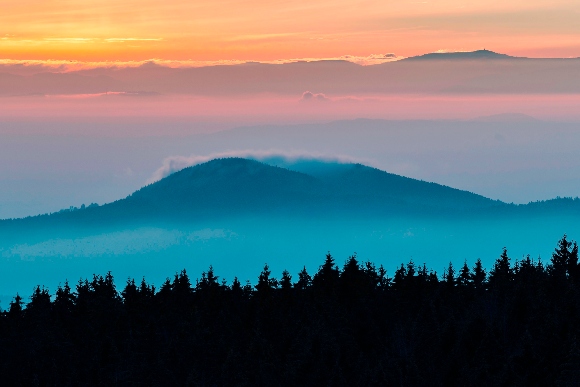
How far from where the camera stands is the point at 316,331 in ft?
283

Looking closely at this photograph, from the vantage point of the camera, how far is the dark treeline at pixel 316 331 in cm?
7831

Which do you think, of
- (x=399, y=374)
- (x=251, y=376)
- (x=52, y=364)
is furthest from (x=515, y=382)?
(x=52, y=364)

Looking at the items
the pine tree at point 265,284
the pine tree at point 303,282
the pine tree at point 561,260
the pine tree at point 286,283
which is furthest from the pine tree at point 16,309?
the pine tree at point 561,260

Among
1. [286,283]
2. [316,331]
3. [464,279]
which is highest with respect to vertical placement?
[464,279]

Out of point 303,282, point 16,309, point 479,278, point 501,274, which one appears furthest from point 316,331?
point 479,278

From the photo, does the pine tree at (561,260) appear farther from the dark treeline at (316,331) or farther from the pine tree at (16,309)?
the pine tree at (16,309)

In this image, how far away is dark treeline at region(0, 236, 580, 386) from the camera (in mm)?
78312

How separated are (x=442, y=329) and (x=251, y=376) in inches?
672

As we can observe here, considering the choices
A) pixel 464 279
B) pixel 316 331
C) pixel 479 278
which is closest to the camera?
pixel 316 331

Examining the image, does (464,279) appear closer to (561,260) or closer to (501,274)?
(501,274)

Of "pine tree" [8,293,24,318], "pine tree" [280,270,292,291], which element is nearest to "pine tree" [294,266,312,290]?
"pine tree" [280,270,292,291]

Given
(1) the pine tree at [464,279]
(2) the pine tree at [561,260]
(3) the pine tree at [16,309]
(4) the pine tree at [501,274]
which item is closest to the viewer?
(3) the pine tree at [16,309]

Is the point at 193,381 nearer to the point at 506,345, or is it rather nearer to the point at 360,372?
the point at 360,372

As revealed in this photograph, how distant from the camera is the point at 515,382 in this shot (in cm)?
6944
